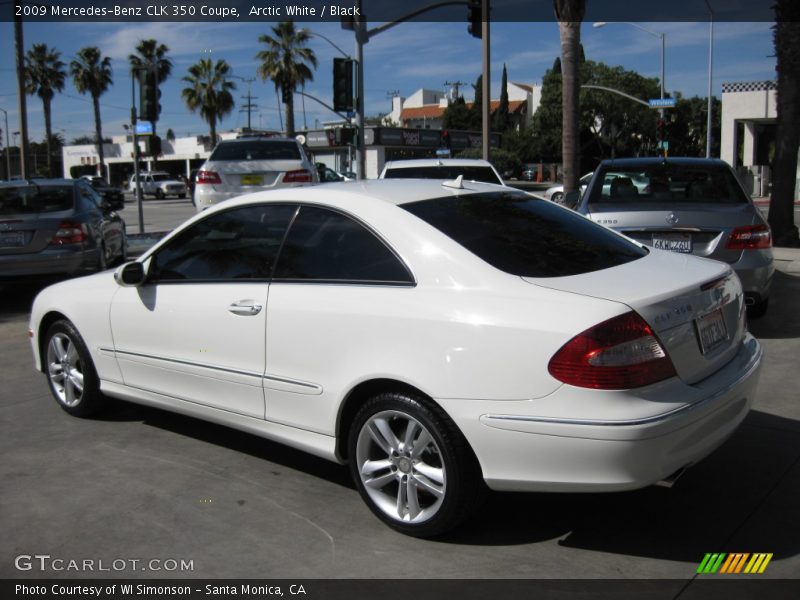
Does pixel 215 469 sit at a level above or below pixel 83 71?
below

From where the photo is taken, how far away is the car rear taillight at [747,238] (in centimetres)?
692

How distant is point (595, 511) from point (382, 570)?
1.14m

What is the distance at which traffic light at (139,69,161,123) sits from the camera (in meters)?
16.0

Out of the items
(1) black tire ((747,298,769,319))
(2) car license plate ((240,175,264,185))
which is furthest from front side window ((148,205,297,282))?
(2) car license plate ((240,175,264,185))

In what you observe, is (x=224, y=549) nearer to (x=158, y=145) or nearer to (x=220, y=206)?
(x=220, y=206)

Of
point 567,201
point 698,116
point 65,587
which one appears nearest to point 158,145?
point 567,201

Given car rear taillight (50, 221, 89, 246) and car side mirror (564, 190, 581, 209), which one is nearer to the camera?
car side mirror (564, 190, 581, 209)

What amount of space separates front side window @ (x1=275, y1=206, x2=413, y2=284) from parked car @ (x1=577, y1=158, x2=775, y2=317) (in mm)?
3436

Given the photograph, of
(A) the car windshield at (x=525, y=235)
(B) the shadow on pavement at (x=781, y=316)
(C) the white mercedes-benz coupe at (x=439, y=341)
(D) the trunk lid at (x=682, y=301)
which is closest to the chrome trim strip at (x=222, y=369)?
(C) the white mercedes-benz coupe at (x=439, y=341)

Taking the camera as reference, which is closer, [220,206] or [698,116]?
[220,206]

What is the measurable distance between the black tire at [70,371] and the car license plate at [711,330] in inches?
146

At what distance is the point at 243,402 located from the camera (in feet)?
13.8

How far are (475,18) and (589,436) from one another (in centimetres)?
1822

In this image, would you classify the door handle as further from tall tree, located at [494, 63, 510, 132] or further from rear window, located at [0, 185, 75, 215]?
tall tree, located at [494, 63, 510, 132]
